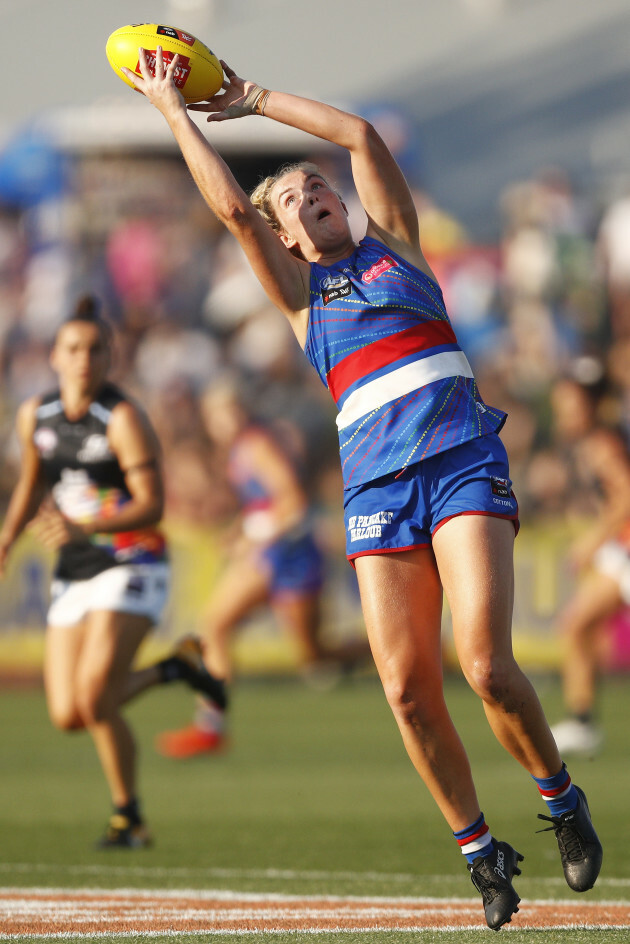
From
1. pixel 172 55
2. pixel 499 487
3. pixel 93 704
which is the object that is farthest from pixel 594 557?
pixel 172 55

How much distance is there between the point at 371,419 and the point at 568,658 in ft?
21.7

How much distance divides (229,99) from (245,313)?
523 inches

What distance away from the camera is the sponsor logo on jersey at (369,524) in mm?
4988

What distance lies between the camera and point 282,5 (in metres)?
25.2

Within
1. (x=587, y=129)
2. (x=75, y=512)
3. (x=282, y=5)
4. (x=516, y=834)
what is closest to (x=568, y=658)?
(x=516, y=834)

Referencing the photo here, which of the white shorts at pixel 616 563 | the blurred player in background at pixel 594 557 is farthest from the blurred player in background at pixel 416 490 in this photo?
the white shorts at pixel 616 563

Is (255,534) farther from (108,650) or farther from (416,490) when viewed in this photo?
(416,490)

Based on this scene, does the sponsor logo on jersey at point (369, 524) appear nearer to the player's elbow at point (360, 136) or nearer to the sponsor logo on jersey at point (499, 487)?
the sponsor logo on jersey at point (499, 487)

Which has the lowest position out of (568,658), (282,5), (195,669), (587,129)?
(568,658)

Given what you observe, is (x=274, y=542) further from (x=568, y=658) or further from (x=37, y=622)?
(x=37, y=622)

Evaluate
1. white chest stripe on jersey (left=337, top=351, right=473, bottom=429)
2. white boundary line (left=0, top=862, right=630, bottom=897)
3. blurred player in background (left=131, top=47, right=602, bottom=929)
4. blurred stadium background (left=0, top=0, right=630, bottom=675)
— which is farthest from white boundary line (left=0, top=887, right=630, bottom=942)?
blurred stadium background (left=0, top=0, right=630, bottom=675)

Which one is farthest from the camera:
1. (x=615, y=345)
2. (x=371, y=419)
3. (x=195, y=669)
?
(x=615, y=345)

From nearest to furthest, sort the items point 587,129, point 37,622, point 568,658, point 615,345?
1. point 568,658
2. point 37,622
3. point 615,345
4. point 587,129

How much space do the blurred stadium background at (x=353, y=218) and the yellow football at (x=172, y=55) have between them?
5878 millimetres
